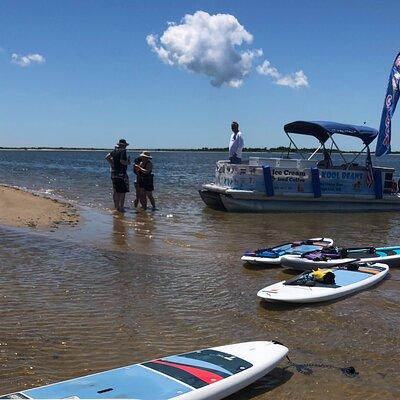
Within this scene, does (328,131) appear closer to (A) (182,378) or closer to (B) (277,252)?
(B) (277,252)

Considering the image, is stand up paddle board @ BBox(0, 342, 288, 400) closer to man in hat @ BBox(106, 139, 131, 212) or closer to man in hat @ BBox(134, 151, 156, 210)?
man in hat @ BBox(106, 139, 131, 212)

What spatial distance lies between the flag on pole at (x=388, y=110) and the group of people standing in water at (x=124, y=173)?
7560 millimetres

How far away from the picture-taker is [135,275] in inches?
296

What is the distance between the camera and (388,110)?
17.2m

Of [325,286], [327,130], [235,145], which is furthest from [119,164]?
[325,286]

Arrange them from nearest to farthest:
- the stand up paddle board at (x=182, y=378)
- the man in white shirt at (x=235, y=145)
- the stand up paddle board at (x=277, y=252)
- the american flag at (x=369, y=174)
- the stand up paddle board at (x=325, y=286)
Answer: the stand up paddle board at (x=182, y=378) → the stand up paddle board at (x=325, y=286) → the stand up paddle board at (x=277, y=252) → the man in white shirt at (x=235, y=145) → the american flag at (x=369, y=174)

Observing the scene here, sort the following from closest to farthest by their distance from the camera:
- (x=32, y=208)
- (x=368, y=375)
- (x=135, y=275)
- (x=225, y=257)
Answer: (x=368, y=375) → (x=135, y=275) → (x=225, y=257) → (x=32, y=208)

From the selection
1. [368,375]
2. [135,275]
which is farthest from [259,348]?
[135,275]

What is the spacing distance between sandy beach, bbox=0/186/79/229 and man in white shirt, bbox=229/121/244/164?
16.5 ft

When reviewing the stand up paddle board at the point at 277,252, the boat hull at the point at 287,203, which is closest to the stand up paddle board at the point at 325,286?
the stand up paddle board at the point at 277,252

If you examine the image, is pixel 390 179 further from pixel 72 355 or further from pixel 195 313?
pixel 72 355

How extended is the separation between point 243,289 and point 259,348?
8.15 feet

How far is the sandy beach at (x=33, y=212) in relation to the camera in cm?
1141

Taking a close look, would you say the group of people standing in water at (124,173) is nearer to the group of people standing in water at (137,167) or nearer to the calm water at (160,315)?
the group of people standing in water at (137,167)
